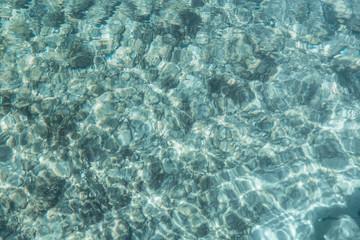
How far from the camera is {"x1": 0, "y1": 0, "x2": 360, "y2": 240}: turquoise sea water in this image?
14.9ft

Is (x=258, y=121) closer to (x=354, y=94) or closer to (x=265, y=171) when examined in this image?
(x=265, y=171)

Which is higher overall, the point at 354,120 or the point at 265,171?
A: the point at 354,120

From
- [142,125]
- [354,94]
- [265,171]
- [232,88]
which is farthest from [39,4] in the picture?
[354,94]

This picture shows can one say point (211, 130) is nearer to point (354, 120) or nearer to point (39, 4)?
point (354, 120)

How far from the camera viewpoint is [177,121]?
18.2ft

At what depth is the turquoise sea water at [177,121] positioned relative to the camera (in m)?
4.55

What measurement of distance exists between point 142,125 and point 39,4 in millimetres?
4745

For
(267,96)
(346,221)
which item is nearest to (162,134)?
(267,96)

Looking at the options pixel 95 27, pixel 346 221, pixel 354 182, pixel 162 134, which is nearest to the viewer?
pixel 346 221

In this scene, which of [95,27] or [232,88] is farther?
[95,27]

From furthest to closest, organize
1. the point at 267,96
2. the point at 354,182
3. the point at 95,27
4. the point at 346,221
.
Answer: the point at 95,27 → the point at 267,96 → the point at 354,182 → the point at 346,221

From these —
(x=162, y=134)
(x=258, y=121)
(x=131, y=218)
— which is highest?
(x=258, y=121)

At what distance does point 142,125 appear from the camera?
18.0 ft

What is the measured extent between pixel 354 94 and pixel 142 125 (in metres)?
4.44
